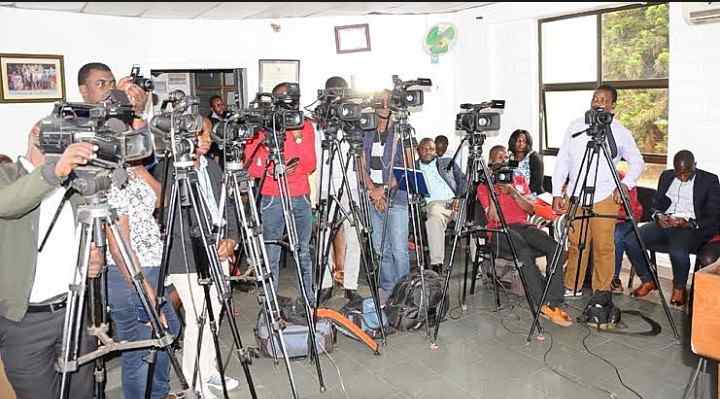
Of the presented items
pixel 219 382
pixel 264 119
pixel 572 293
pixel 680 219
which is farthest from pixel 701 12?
pixel 219 382

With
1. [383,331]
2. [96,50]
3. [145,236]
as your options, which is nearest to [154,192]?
[145,236]

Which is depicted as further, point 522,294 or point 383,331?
point 522,294

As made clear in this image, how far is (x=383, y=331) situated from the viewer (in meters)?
3.79

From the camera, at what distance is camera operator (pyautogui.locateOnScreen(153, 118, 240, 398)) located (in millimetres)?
2822

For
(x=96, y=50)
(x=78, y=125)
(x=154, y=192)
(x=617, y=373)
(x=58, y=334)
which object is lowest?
(x=617, y=373)

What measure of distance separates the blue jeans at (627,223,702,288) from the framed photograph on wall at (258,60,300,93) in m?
3.96

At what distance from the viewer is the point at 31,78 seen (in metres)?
5.44

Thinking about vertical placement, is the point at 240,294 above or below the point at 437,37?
below

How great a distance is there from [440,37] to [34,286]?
19.1 feet

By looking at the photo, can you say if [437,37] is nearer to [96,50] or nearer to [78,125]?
[96,50]

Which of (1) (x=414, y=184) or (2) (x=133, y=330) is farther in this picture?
(1) (x=414, y=184)

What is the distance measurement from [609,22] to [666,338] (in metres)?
3.37

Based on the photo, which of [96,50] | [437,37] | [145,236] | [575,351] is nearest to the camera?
[145,236]

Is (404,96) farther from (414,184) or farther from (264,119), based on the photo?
(264,119)
